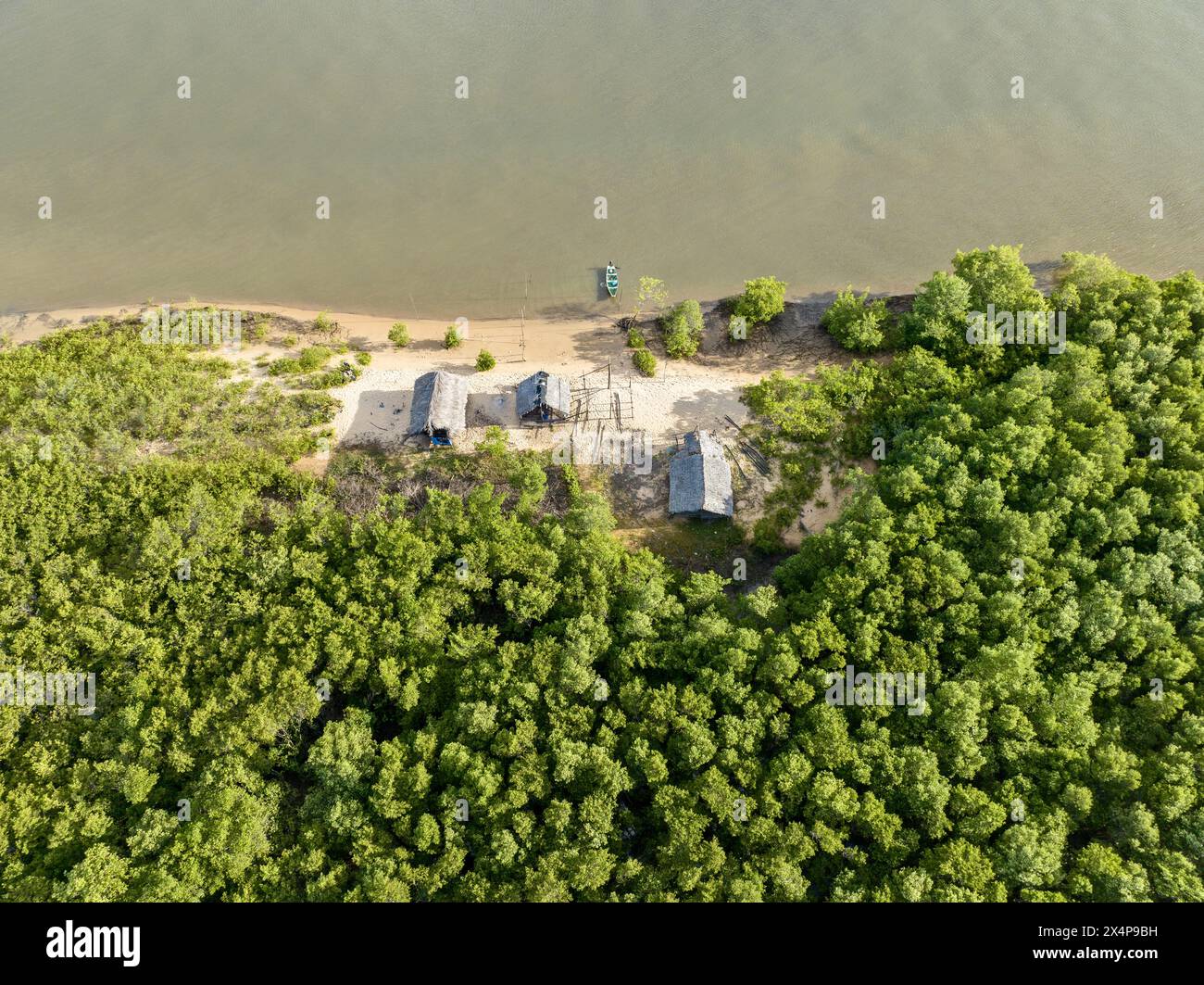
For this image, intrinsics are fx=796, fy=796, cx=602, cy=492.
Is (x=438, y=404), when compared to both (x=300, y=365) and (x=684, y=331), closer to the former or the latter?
(x=300, y=365)

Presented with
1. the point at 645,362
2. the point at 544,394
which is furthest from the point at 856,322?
the point at 544,394

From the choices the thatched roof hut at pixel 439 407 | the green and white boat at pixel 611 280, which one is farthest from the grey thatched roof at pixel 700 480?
the green and white boat at pixel 611 280

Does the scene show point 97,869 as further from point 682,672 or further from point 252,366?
point 252,366

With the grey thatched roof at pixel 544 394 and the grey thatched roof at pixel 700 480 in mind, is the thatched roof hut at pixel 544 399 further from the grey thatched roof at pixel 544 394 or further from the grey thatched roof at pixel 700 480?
the grey thatched roof at pixel 700 480

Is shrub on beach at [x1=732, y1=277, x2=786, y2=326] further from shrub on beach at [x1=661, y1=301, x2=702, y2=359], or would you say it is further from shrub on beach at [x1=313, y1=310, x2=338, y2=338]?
shrub on beach at [x1=313, y1=310, x2=338, y2=338]

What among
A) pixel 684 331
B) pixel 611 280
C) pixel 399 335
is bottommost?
pixel 684 331

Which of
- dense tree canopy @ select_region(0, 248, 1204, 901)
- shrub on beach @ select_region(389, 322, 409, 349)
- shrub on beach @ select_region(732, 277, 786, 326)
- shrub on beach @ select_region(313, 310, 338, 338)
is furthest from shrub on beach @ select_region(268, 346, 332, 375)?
shrub on beach @ select_region(732, 277, 786, 326)

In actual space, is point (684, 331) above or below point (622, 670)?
above
